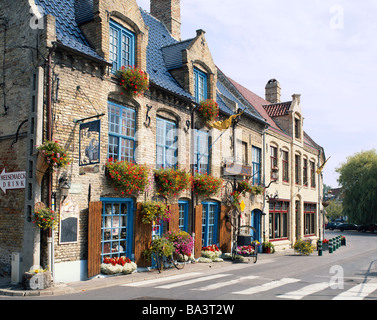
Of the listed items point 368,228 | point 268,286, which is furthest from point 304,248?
point 368,228

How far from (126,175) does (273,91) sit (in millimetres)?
25494

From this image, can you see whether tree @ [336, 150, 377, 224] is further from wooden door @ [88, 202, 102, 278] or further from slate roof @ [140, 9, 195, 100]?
wooden door @ [88, 202, 102, 278]

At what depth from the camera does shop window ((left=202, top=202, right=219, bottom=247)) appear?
18484 mm

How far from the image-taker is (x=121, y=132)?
13.8 m

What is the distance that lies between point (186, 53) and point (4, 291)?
12063 mm

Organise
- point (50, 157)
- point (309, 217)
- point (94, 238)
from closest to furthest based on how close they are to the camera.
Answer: point (50, 157) → point (94, 238) → point (309, 217)

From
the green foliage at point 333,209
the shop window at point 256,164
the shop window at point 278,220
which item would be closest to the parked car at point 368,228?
the green foliage at point 333,209

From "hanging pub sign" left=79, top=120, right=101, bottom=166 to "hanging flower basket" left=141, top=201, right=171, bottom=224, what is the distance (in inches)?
120

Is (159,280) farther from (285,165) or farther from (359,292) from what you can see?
(285,165)

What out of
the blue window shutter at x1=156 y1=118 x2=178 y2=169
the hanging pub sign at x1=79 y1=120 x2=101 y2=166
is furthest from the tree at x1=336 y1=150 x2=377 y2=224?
the hanging pub sign at x1=79 y1=120 x2=101 y2=166

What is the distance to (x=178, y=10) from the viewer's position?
2308 centimetres

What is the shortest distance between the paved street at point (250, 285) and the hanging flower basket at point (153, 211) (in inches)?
79.4

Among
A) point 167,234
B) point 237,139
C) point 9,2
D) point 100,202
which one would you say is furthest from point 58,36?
point 237,139

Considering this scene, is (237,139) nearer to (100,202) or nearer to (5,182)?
(100,202)
